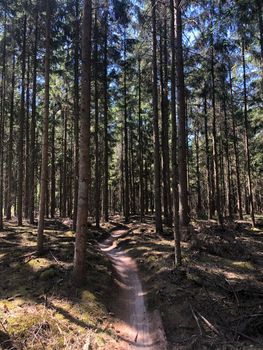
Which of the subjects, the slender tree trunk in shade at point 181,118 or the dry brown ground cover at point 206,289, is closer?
the dry brown ground cover at point 206,289

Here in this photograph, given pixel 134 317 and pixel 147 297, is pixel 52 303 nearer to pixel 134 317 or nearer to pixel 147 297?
pixel 134 317

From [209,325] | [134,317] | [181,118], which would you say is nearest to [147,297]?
[134,317]

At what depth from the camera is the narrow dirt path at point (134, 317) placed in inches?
263

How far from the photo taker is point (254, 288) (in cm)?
823

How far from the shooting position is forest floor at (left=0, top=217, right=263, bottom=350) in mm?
6215

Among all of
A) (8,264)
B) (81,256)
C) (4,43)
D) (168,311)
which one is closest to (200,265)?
(168,311)

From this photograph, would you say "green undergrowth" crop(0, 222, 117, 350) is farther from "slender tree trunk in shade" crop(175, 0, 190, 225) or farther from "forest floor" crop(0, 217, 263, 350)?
"slender tree trunk in shade" crop(175, 0, 190, 225)

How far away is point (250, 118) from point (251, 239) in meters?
15.2

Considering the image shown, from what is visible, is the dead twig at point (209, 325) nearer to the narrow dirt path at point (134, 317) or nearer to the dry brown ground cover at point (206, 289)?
the dry brown ground cover at point (206, 289)

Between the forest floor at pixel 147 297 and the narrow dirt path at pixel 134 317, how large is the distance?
0.54 ft

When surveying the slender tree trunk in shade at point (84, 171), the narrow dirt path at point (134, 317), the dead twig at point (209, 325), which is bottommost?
the narrow dirt path at point (134, 317)

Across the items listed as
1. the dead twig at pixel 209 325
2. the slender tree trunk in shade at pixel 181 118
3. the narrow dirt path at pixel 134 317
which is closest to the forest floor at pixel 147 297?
the dead twig at pixel 209 325

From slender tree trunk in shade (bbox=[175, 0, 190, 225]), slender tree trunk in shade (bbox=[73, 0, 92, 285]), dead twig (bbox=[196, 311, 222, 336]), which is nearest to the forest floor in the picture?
dead twig (bbox=[196, 311, 222, 336])

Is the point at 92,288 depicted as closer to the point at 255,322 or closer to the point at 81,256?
the point at 81,256
